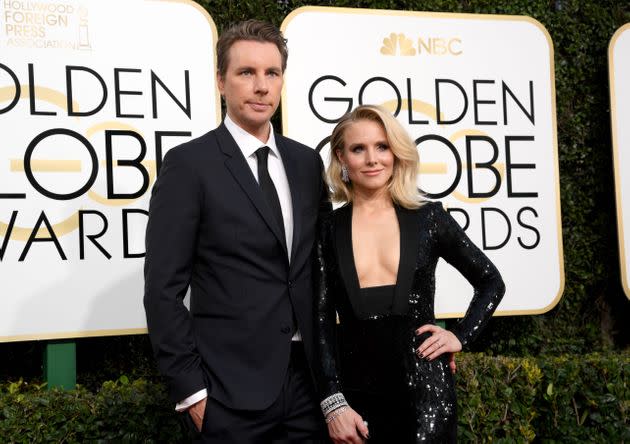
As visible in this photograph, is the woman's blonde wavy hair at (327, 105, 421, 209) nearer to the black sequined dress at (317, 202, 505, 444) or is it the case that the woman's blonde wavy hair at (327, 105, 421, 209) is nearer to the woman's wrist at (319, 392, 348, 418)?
the black sequined dress at (317, 202, 505, 444)

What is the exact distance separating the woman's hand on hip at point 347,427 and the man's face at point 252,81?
38.0 inches

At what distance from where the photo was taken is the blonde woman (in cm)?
243

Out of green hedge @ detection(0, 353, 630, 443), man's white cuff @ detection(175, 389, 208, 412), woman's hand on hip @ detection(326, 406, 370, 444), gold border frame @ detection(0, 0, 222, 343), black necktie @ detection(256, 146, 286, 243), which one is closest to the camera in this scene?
man's white cuff @ detection(175, 389, 208, 412)

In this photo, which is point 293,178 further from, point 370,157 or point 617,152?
point 617,152

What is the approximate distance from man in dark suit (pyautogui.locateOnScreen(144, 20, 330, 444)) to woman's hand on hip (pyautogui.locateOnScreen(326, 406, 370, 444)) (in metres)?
0.11

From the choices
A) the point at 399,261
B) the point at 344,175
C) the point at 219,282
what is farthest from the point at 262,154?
the point at 399,261

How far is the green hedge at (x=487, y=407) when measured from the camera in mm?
3650

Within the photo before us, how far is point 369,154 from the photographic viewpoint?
259 cm

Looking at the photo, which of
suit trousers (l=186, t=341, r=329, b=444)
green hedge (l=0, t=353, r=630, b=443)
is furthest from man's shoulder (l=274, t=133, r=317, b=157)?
green hedge (l=0, t=353, r=630, b=443)

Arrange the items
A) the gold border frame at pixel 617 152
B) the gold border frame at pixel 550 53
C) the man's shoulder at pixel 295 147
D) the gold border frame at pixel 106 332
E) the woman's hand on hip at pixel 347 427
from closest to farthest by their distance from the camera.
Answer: the woman's hand on hip at pixel 347 427, the man's shoulder at pixel 295 147, the gold border frame at pixel 106 332, the gold border frame at pixel 550 53, the gold border frame at pixel 617 152

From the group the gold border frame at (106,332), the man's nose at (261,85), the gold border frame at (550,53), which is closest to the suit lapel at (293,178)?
the man's nose at (261,85)

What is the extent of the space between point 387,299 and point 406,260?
0.14 m

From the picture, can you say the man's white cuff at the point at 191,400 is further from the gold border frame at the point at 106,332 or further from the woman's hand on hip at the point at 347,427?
the gold border frame at the point at 106,332

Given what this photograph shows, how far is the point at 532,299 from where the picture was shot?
201 inches
